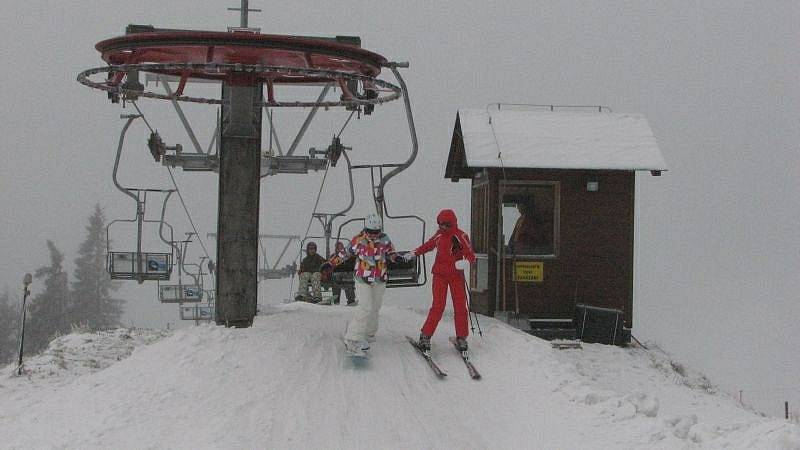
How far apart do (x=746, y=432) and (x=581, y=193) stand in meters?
12.1

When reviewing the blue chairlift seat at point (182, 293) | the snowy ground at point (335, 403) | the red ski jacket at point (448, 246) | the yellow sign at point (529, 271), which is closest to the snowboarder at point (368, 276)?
the snowy ground at point (335, 403)

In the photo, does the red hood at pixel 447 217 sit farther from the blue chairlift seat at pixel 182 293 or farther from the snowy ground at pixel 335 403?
the blue chairlift seat at pixel 182 293

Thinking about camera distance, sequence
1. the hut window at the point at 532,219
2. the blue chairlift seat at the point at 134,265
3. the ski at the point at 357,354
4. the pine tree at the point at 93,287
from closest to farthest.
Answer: the ski at the point at 357,354 < the hut window at the point at 532,219 < the blue chairlift seat at the point at 134,265 < the pine tree at the point at 93,287

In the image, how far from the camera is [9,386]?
571 inches

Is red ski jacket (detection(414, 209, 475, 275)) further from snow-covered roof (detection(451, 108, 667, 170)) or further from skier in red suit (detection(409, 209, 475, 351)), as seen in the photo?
snow-covered roof (detection(451, 108, 667, 170))

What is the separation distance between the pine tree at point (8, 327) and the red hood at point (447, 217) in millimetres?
46322

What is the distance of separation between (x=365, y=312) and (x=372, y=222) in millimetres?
1259

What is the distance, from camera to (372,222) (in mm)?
13312

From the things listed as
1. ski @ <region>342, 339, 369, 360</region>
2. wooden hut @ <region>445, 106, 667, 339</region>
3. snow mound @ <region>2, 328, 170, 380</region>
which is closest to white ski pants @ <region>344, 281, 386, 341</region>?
ski @ <region>342, 339, 369, 360</region>

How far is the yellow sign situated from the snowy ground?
5287 millimetres

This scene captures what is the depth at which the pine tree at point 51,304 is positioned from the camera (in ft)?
177

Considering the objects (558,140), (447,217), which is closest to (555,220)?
(558,140)

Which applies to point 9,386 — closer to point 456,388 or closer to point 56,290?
point 456,388

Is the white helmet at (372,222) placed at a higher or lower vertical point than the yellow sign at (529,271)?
higher
